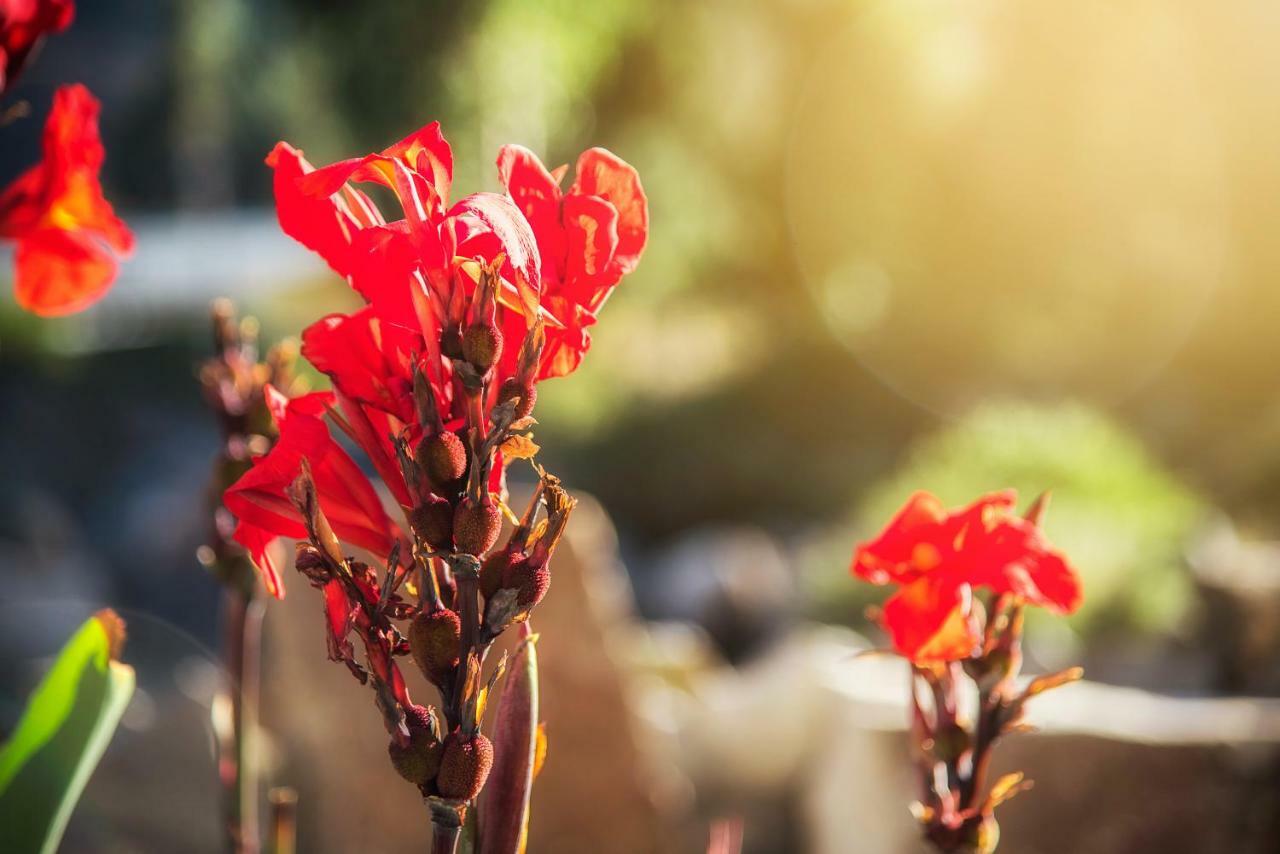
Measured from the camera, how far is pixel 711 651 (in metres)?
6.49

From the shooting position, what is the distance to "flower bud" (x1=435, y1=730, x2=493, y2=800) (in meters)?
0.57

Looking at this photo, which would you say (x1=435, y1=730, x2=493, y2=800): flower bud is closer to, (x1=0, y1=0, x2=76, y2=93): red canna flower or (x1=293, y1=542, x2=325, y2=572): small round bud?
(x1=293, y1=542, x2=325, y2=572): small round bud

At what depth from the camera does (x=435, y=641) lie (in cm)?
57

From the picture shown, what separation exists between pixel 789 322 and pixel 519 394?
11.9m

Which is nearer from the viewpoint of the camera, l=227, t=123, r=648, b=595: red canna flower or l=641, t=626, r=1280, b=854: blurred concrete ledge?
l=227, t=123, r=648, b=595: red canna flower

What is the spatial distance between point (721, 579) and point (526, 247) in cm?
633

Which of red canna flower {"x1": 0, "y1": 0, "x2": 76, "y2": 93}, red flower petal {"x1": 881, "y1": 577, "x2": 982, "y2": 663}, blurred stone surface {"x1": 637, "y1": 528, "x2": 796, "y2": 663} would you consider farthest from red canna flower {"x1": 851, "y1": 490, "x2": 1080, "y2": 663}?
blurred stone surface {"x1": 637, "y1": 528, "x2": 796, "y2": 663}

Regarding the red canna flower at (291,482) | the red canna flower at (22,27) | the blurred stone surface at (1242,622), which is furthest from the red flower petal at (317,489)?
the blurred stone surface at (1242,622)

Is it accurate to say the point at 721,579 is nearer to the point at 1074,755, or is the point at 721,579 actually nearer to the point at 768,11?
the point at 1074,755

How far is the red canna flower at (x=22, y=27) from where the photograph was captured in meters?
0.87

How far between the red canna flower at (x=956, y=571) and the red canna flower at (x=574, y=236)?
285mm

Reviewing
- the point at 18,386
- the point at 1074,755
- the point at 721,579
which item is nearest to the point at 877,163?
the point at 721,579

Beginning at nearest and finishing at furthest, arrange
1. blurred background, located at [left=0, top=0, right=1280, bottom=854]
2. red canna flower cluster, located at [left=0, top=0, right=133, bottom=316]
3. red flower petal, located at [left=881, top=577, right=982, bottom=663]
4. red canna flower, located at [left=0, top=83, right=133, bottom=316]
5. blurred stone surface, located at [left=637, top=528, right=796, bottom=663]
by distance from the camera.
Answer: red flower petal, located at [left=881, top=577, right=982, bottom=663]
red canna flower cluster, located at [left=0, top=0, right=133, bottom=316]
red canna flower, located at [left=0, top=83, right=133, bottom=316]
blurred background, located at [left=0, top=0, right=1280, bottom=854]
blurred stone surface, located at [left=637, top=528, right=796, bottom=663]

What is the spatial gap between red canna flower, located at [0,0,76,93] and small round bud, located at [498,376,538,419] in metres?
0.51
